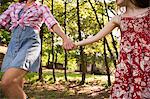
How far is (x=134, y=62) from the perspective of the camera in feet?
12.7

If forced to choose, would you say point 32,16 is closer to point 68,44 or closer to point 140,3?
point 68,44

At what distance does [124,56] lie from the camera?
3938 millimetres

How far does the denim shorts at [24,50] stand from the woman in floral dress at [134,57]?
1155 mm

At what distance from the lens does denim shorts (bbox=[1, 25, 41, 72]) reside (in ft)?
14.5

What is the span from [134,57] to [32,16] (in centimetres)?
151

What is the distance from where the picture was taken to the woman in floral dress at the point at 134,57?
3854 millimetres

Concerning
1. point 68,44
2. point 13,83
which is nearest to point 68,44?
point 68,44

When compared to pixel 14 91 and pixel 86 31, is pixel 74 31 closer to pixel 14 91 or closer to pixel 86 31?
pixel 86 31

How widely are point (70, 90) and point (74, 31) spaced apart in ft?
18.0

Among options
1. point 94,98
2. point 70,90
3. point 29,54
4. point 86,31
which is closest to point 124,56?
point 29,54

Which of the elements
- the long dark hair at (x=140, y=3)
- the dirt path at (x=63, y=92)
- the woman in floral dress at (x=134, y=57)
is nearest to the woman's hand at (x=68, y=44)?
the woman in floral dress at (x=134, y=57)

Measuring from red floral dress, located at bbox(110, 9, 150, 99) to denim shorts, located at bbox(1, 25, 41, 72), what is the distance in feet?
3.81

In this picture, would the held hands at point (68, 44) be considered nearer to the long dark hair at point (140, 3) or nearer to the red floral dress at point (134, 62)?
the red floral dress at point (134, 62)

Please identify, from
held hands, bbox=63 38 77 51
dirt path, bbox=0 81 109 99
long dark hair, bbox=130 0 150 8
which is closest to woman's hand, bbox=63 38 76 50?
held hands, bbox=63 38 77 51
